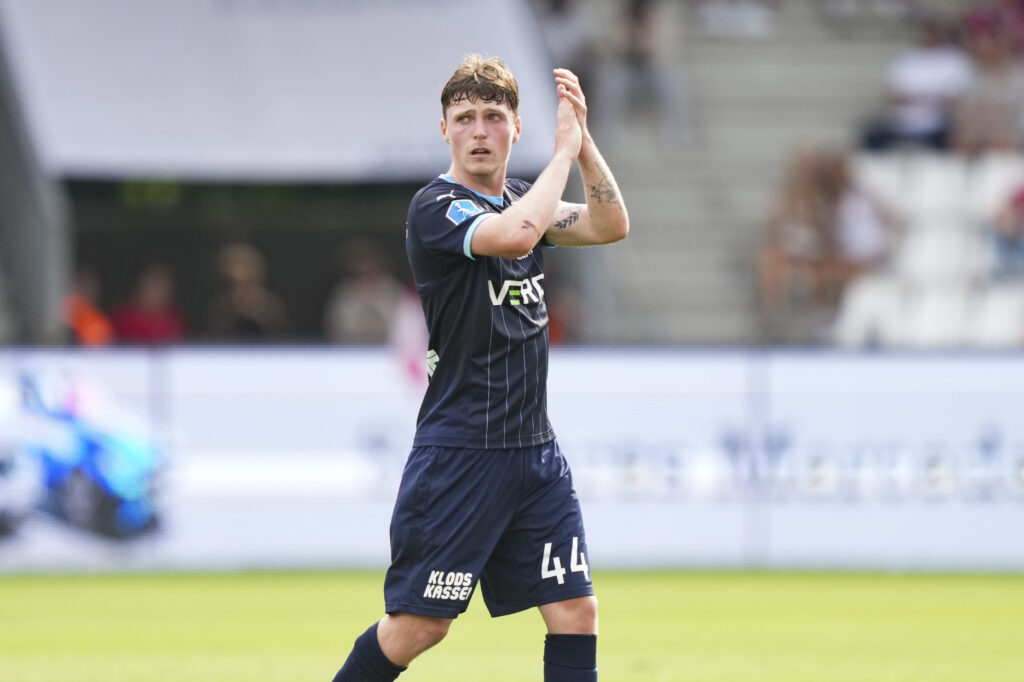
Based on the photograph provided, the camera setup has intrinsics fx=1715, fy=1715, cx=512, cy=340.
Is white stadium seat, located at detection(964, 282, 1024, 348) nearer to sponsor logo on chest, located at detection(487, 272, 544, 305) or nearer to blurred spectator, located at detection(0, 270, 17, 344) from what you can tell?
Result: blurred spectator, located at detection(0, 270, 17, 344)

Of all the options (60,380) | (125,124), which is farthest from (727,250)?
(60,380)

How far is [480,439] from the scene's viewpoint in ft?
17.5

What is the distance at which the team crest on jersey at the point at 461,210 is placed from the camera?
17.0 ft

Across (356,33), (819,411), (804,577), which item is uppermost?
(356,33)

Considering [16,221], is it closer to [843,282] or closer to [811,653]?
[843,282]

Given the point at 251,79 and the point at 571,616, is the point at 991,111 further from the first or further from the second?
the point at 571,616

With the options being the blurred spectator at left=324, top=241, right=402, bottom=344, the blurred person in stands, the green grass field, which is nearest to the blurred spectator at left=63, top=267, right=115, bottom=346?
the blurred spectator at left=324, top=241, right=402, bottom=344

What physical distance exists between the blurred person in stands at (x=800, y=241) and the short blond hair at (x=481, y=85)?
444 inches

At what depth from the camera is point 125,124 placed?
18.1m

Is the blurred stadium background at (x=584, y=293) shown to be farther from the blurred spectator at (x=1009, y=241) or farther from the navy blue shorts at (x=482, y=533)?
the navy blue shorts at (x=482, y=533)

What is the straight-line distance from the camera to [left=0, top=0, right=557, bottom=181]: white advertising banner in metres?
18.0

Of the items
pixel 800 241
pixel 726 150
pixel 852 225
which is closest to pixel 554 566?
pixel 800 241

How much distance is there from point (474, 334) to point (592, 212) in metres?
0.60

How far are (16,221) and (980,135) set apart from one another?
10.2 m
